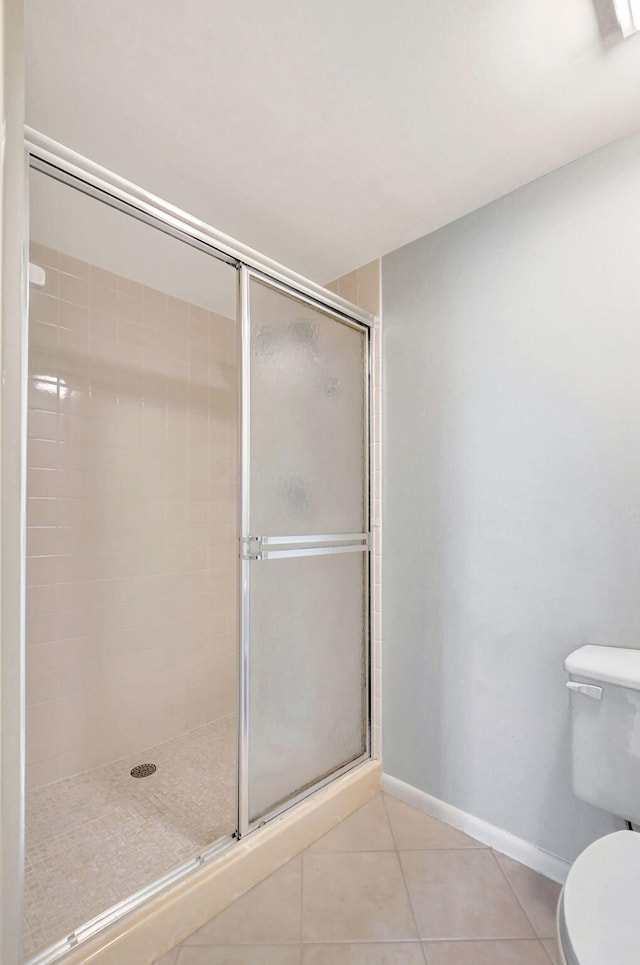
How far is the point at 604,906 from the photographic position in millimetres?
858

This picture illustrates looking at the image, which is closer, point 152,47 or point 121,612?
point 152,47

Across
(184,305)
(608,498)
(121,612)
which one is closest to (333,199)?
(184,305)

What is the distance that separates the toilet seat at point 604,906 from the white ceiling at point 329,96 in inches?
72.3

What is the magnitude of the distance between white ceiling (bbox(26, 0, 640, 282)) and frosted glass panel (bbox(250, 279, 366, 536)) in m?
0.42

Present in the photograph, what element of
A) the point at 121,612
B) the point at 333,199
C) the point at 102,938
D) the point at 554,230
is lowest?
the point at 102,938

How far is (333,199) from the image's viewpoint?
1.70 metres

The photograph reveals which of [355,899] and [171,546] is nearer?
[355,899]

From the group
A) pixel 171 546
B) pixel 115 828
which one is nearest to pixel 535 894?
pixel 115 828

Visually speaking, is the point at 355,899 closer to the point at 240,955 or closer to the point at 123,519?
the point at 240,955

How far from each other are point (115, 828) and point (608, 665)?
5.78ft

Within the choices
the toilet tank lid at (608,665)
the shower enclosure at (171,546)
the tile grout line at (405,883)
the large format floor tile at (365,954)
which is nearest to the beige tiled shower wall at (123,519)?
the shower enclosure at (171,546)

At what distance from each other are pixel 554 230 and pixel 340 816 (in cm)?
224

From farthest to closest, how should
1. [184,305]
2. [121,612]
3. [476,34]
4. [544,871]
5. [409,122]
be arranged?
[184,305] → [121,612] → [544,871] → [409,122] → [476,34]

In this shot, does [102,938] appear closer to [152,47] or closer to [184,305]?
[152,47]
